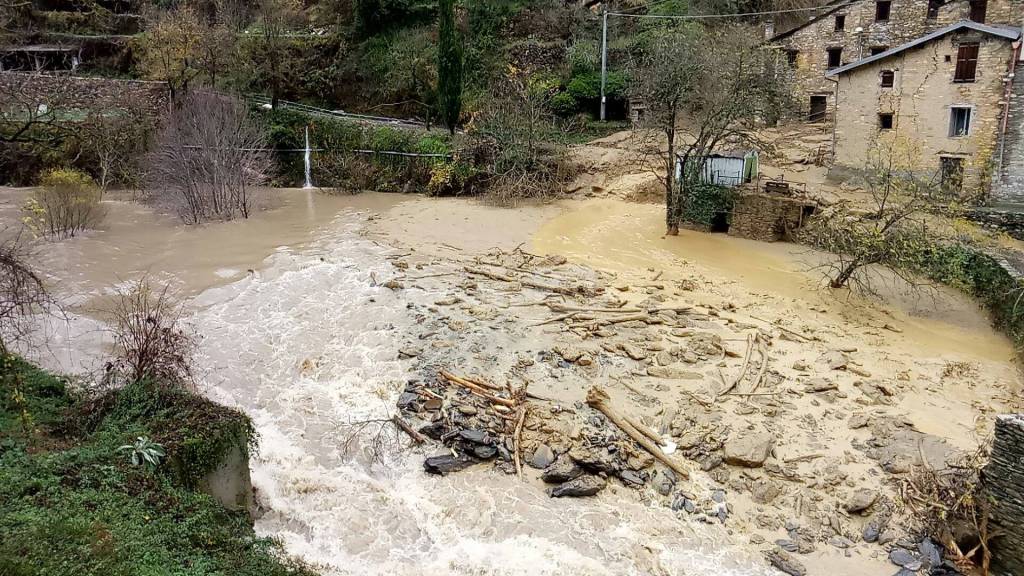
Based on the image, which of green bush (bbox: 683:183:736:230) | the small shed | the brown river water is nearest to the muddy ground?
the brown river water

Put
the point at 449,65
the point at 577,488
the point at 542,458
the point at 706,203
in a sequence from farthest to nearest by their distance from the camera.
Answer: the point at 449,65, the point at 706,203, the point at 542,458, the point at 577,488

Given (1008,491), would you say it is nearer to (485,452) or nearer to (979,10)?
(485,452)

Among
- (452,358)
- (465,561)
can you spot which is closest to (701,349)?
(452,358)

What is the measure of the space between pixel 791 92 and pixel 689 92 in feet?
36.0

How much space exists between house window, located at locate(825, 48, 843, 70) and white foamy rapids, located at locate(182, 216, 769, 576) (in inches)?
1064

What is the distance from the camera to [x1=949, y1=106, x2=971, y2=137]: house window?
78.5 feet

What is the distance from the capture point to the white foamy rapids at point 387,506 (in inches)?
381

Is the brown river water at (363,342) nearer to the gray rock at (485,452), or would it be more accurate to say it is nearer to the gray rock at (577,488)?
the gray rock at (577,488)

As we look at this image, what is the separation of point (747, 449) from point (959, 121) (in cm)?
1943

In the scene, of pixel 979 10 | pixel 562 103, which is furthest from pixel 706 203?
pixel 979 10

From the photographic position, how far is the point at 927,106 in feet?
80.9

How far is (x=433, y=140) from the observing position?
31.5 metres

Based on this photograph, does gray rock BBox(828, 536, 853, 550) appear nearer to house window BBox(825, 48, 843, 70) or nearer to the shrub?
the shrub

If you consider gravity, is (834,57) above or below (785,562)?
above
